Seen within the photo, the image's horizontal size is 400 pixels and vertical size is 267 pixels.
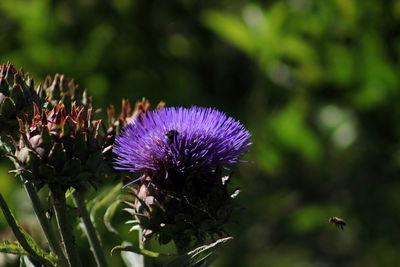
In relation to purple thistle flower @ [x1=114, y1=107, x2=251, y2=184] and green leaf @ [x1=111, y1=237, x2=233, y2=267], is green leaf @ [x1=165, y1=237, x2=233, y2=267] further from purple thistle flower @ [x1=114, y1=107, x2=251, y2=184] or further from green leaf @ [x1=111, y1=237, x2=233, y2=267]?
purple thistle flower @ [x1=114, y1=107, x2=251, y2=184]

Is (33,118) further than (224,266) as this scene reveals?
No

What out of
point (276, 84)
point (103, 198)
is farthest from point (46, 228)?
point (276, 84)

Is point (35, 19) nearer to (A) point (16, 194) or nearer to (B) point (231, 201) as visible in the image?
(A) point (16, 194)

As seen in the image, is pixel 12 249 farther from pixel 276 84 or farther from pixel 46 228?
pixel 276 84

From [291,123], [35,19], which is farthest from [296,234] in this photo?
[35,19]

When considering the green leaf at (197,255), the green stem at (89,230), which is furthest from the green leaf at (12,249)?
the green leaf at (197,255)

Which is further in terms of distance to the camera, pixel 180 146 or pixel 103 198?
pixel 103 198
